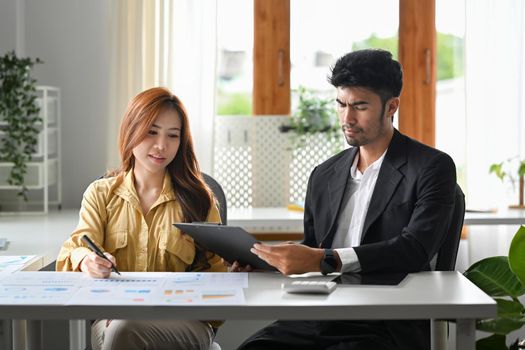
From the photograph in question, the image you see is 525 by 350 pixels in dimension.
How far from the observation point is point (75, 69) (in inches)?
185

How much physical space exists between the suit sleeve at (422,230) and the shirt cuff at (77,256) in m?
0.71

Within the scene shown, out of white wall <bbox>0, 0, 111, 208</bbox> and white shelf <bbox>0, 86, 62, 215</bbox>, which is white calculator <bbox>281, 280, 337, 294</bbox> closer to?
white shelf <bbox>0, 86, 62, 215</bbox>

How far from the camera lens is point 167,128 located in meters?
2.48

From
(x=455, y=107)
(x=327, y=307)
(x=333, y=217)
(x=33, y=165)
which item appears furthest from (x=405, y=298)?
(x=455, y=107)

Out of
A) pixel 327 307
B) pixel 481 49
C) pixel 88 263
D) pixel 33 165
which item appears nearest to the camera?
pixel 327 307

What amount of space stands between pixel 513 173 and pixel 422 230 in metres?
2.55

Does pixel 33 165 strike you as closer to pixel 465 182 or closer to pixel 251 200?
pixel 251 200

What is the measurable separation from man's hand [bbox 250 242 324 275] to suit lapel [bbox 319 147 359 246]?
1.21 ft

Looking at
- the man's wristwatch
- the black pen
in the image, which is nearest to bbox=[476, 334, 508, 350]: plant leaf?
the man's wristwatch

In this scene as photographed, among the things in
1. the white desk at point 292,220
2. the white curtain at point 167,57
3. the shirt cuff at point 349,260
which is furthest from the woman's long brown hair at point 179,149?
the white curtain at point 167,57

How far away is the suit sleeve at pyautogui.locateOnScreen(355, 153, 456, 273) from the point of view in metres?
2.21

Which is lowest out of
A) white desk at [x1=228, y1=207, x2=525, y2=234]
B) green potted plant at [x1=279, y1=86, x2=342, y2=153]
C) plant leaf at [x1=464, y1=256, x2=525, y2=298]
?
plant leaf at [x1=464, y1=256, x2=525, y2=298]

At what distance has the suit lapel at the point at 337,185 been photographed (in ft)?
8.21

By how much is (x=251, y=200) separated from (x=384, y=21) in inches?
49.5
